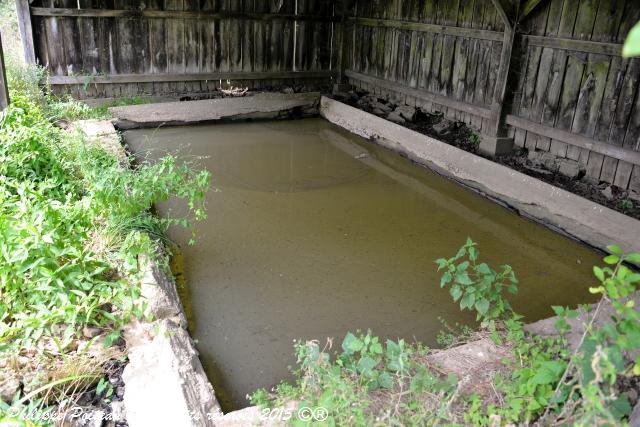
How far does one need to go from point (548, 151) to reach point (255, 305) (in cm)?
405

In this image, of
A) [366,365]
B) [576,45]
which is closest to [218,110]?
[576,45]

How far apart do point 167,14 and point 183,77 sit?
983 mm

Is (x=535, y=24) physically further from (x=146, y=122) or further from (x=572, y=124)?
(x=146, y=122)

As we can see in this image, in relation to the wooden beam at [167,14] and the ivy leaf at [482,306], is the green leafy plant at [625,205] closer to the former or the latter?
the ivy leaf at [482,306]

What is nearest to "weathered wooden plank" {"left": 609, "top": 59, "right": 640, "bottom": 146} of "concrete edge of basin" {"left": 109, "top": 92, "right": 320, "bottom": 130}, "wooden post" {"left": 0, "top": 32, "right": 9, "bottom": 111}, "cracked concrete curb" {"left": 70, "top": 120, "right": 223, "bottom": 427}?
"cracked concrete curb" {"left": 70, "top": 120, "right": 223, "bottom": 427}

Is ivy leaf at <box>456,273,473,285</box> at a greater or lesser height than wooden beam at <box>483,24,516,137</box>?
lesser

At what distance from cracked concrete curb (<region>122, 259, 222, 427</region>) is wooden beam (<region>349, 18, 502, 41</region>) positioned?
5262 millimetres

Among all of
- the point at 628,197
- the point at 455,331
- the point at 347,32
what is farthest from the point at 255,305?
the point at 347,32

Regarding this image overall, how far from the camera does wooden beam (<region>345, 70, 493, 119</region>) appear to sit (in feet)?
22.1

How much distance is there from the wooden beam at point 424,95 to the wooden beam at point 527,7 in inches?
43.9

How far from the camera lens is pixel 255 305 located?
362 centimetres

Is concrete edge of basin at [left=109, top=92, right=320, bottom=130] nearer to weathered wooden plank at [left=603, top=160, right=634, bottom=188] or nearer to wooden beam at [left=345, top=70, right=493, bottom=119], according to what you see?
wooden beam at [left=345, top=70, right=493, bottom=119]

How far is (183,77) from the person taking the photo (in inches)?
346

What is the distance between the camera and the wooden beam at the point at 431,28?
21.5 ft
